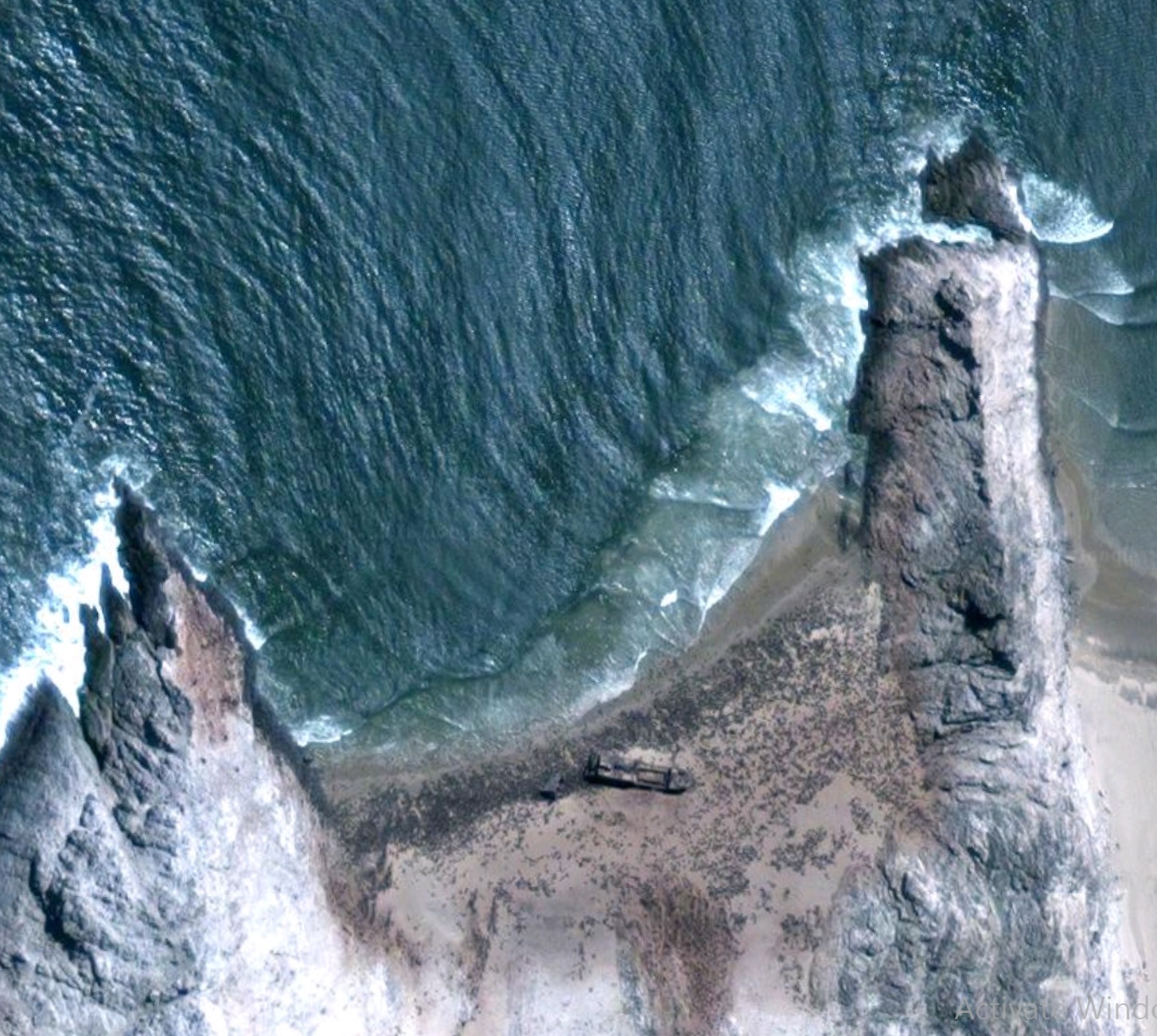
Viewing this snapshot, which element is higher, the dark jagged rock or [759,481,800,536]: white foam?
the dark jagged rock

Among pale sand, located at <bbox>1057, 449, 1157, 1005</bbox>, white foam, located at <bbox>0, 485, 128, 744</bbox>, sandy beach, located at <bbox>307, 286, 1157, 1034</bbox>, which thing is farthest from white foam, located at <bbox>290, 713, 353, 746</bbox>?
pale sand, located at <bbox>1057, 449, 1157, 1005</bbox>

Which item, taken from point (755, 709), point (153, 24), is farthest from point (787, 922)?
point (153, 24)

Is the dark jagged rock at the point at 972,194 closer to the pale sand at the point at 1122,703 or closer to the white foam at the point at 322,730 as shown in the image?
the pale sand at the point at 1122,703

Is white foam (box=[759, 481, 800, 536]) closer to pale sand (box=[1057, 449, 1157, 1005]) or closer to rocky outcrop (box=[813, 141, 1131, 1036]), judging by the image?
rocky outcrop (box=[813, 141, 1131, 1036])

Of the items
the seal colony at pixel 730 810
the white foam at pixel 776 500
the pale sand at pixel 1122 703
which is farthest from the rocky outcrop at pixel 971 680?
the white foam at pixel 776 500

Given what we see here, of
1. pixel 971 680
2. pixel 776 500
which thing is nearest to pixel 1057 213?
pixel 776 500

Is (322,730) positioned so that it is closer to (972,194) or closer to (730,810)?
(730,810)
